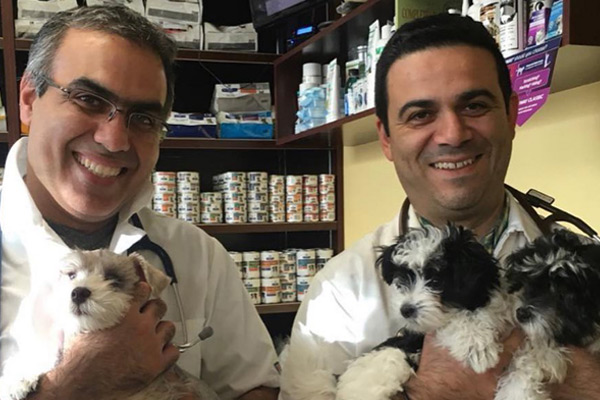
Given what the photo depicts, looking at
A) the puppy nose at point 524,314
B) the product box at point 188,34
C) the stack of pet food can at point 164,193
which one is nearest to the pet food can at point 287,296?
the stack of pet food can at point 164,193

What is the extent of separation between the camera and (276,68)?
4.02 m

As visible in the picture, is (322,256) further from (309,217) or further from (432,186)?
(432,186)

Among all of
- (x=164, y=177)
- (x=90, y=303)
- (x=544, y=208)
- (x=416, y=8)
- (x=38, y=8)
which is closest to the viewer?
(x=90, y=303)

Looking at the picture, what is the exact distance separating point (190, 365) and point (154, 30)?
1.03m

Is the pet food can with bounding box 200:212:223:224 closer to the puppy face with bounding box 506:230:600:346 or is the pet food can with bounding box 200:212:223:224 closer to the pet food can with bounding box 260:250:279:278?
the pet food can with bounding box 260:250:279:278

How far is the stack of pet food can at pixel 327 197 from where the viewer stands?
163 inches

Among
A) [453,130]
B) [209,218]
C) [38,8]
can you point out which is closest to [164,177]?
[209,218]

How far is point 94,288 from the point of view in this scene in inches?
60.4

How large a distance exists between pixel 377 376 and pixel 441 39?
0.93 meters

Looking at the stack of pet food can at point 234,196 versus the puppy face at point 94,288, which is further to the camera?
the stack of pet food can at point 234,196

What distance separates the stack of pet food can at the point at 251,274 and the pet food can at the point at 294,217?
1.11 ft

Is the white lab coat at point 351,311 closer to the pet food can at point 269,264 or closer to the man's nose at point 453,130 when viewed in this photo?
the man's nose at point 453,130

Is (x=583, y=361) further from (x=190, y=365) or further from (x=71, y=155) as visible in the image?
(x=71, y=155)

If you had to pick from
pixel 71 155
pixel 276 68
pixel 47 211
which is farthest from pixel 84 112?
pixel 276 68
